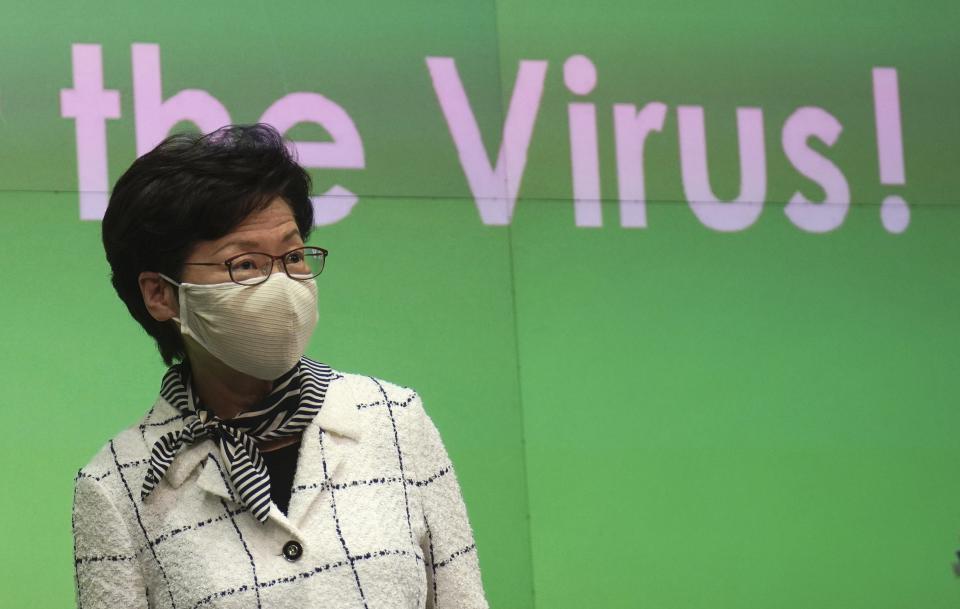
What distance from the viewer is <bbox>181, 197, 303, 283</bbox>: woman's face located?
2189mm

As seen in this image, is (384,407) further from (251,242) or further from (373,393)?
(251,242)

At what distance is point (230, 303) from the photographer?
7.23 ft

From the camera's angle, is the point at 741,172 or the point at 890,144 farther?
the point at 890,144

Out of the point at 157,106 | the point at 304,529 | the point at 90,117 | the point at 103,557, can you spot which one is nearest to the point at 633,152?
the point at 157,106

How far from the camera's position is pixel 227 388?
2283 millimetres

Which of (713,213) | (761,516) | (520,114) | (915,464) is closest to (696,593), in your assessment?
(761,516)

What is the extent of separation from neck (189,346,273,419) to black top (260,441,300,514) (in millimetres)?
81

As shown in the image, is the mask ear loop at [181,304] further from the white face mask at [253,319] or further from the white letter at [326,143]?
the white letter at [326,143]

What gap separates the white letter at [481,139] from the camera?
3592mm

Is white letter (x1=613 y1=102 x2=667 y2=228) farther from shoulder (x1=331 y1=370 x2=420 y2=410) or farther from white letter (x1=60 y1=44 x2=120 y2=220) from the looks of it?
Answer: shoulder (x1=331 y1=370 x2=420 y2=410)

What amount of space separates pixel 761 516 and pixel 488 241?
0.86m

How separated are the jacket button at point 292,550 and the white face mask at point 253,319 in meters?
0.25

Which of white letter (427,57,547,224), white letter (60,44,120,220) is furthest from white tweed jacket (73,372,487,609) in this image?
white letter (427,57,547,224)

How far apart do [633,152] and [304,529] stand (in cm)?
179
